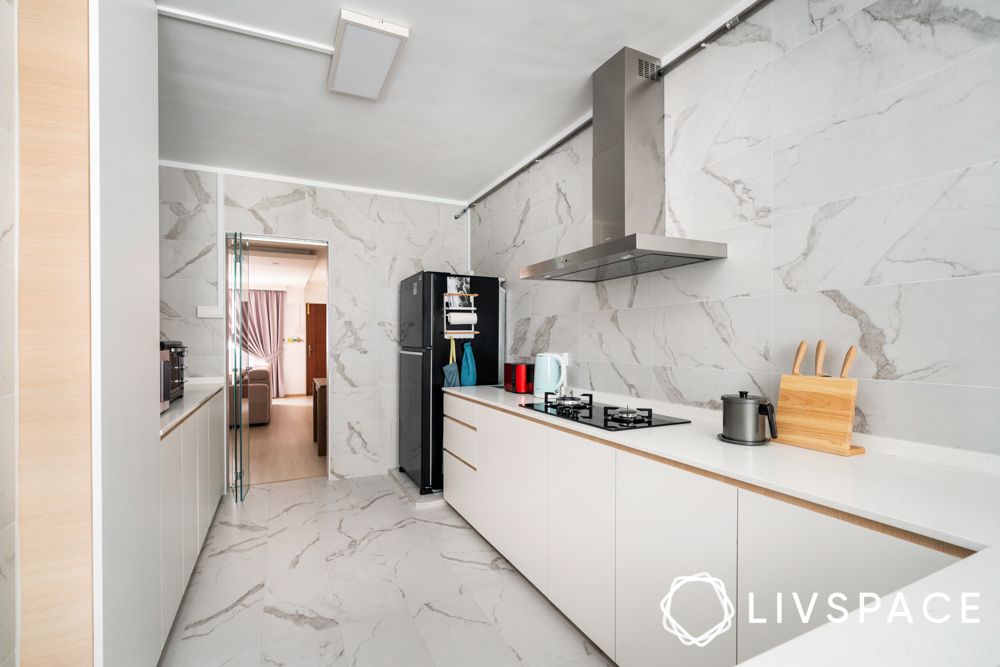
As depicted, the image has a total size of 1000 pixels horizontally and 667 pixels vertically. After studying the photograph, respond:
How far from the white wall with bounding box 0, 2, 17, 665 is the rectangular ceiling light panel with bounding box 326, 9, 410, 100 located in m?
1.13

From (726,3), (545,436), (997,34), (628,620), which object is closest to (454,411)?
(545,436)

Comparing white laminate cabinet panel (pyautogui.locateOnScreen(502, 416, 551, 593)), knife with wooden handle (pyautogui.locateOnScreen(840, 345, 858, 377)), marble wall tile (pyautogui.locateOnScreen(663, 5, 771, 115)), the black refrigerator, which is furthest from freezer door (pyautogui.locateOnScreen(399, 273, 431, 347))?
knife with wooden handle (pyautogui.locateOnScreen(840, 345, 858, 377))

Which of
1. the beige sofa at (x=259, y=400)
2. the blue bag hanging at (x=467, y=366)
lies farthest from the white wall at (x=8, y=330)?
the beige sofa at (x=259, y=400)

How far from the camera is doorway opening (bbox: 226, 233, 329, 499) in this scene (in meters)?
3.54

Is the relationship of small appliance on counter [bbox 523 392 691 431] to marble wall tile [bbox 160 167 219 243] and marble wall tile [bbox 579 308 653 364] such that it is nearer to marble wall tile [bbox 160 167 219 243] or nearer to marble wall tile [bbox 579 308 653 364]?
marble wall tile [bbox 579 308 653 364]

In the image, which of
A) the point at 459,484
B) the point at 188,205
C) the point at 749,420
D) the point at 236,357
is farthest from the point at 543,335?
the point at 188,205

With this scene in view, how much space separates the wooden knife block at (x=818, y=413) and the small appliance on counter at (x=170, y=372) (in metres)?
2.45

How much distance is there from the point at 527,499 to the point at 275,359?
9.08 m

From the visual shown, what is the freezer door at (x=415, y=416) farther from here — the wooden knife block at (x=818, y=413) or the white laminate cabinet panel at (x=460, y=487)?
the wooden knife block at (x=818, y=413)

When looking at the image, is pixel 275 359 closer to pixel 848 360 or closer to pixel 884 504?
pixel 848 360

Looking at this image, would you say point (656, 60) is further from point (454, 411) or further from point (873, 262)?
point (454, 411)

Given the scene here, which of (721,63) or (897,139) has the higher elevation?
(721,63)

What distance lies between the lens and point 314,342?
32.1ft

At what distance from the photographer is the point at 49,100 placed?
1072 mm
